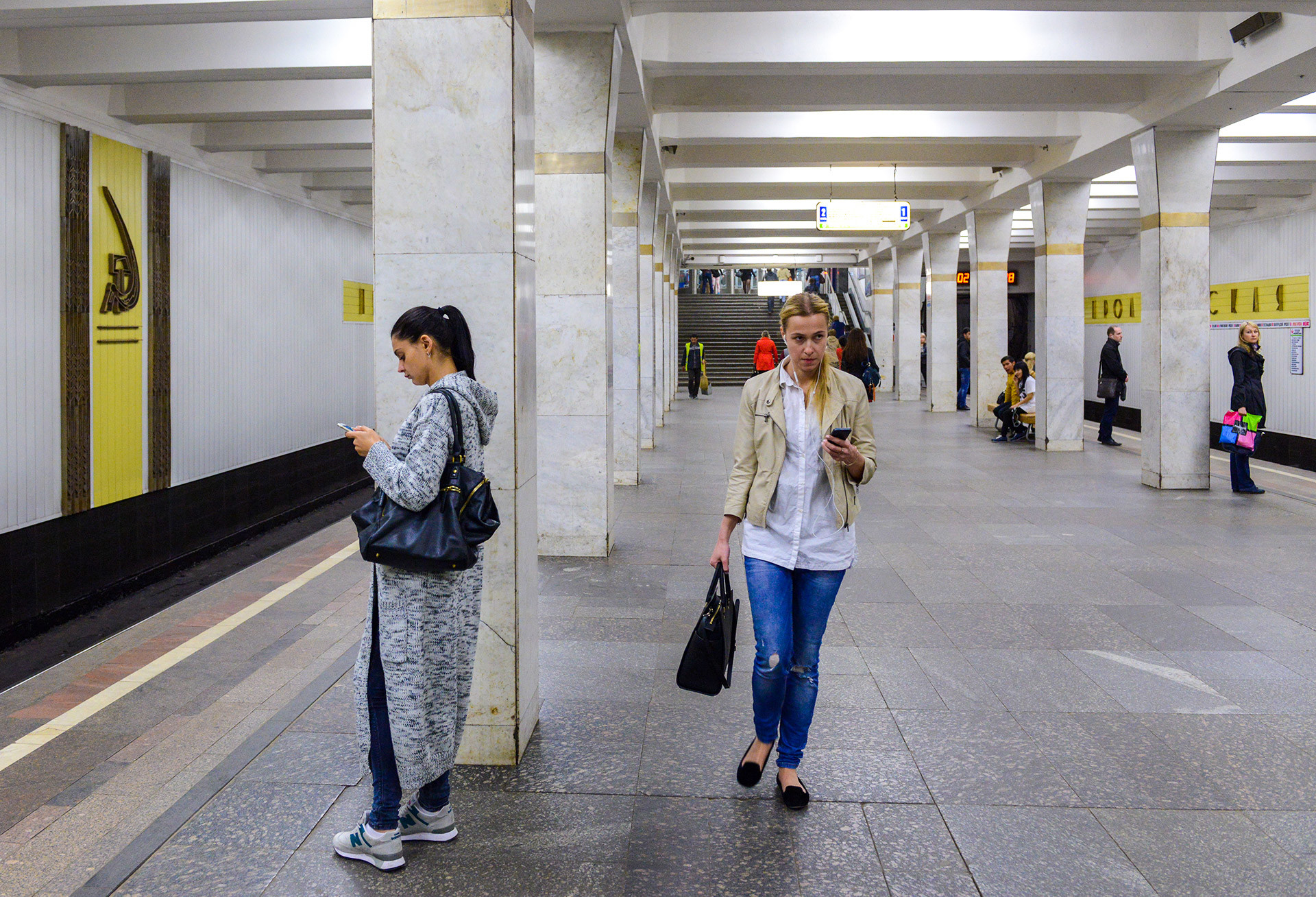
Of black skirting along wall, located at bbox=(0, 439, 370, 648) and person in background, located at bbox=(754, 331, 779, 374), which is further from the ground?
person in background, located at bbox=(754, 331, 779, 374)

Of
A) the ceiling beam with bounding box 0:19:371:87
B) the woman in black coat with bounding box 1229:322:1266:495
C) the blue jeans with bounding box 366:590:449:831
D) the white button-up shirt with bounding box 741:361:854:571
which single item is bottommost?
the blue jeans with bounding box 366:590:449:831

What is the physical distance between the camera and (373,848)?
3.32 metres

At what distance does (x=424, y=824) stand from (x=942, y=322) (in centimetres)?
2231

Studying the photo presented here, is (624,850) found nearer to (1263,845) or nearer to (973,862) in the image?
(973,862)

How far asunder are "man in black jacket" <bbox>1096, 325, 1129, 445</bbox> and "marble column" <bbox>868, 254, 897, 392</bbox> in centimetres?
1444

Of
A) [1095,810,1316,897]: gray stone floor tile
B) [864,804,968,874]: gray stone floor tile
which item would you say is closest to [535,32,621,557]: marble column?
[864,804,968,874]: gray stone floor tile

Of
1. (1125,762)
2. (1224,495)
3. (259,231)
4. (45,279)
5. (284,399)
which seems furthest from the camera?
(284,399)

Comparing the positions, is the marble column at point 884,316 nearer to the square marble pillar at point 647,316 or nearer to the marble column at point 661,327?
the marble column at point 661,327

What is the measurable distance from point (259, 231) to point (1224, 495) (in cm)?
1252

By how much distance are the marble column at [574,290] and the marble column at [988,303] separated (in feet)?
44.7

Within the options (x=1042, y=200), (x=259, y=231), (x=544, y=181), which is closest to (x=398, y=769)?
(x=544, y=181)

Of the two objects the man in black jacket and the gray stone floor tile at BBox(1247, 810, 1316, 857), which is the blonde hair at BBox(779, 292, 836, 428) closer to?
the gray stone floor tile at BBox(1247, 810, 1316, 857)

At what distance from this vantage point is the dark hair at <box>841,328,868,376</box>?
1359 cm

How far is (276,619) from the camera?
25.4 ft
